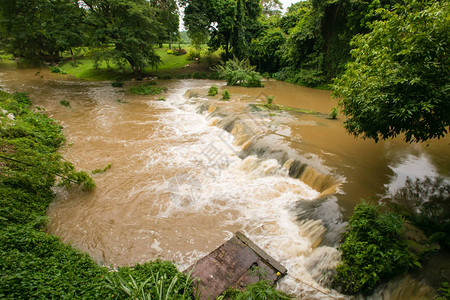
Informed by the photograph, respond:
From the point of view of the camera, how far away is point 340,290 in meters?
4.00

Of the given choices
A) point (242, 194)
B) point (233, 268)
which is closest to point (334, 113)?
point (242, 194)

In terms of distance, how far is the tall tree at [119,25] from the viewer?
1664 centimetres

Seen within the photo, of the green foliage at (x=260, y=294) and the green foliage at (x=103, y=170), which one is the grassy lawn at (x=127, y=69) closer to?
the green foliage at (x=103, y=170)

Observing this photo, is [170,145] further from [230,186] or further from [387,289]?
[387,289]

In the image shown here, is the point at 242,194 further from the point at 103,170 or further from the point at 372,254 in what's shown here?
the point at 103,170

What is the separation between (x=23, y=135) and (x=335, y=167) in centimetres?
1158

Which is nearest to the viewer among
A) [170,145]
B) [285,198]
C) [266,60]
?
[285,198]

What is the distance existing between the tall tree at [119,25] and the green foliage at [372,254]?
19.6 metres

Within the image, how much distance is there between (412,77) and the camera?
3.65 m

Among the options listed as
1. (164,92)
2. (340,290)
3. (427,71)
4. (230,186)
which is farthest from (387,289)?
(164,92)

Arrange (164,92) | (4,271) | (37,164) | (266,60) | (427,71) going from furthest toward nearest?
1. (266,60)
2. (164,92)
3. (37,164)
4. (427,71)
5. (4,271)

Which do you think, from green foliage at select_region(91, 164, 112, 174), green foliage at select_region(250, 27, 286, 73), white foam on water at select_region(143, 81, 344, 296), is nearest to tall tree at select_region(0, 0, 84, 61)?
white foam on water at select_region(143, 81, 344, 296)

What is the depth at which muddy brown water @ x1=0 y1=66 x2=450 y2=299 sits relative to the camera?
5.07m

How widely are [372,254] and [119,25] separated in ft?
70.8
